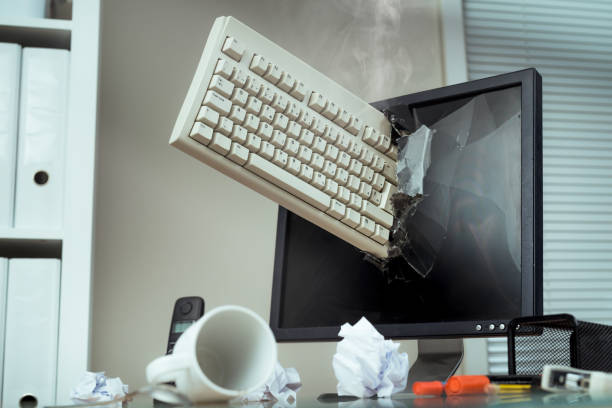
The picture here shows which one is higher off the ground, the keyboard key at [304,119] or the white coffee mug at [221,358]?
the keyboard key at [304,119]

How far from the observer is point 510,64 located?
1.67 meters

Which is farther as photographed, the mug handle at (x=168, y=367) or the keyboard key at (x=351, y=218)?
the keyboard key at (x=351, y=218)

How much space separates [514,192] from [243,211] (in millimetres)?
627

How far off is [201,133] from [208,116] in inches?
1.0

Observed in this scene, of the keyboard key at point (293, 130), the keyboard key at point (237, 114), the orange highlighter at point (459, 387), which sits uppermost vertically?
the keyboard key at point (237, 114)

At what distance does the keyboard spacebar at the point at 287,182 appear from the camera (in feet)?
3.05

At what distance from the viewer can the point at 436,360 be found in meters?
1.03

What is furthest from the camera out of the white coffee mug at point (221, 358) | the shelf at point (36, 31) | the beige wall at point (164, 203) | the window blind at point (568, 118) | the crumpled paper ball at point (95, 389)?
the window blind at point (568, 118)

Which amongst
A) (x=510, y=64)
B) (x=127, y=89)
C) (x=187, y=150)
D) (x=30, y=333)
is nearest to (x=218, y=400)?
(x=187, y=150)

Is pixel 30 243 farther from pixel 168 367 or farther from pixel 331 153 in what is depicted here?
pixel 168 367

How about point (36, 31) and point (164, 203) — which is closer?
point (36, 31)

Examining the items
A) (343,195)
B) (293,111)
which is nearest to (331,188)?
(343,195)

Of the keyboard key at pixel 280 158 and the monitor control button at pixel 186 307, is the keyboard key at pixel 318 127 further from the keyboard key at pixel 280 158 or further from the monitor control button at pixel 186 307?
the monitor control button at pixel 186 307

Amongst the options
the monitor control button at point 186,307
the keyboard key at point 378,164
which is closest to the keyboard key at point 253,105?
the keyboard key at point 378,164
